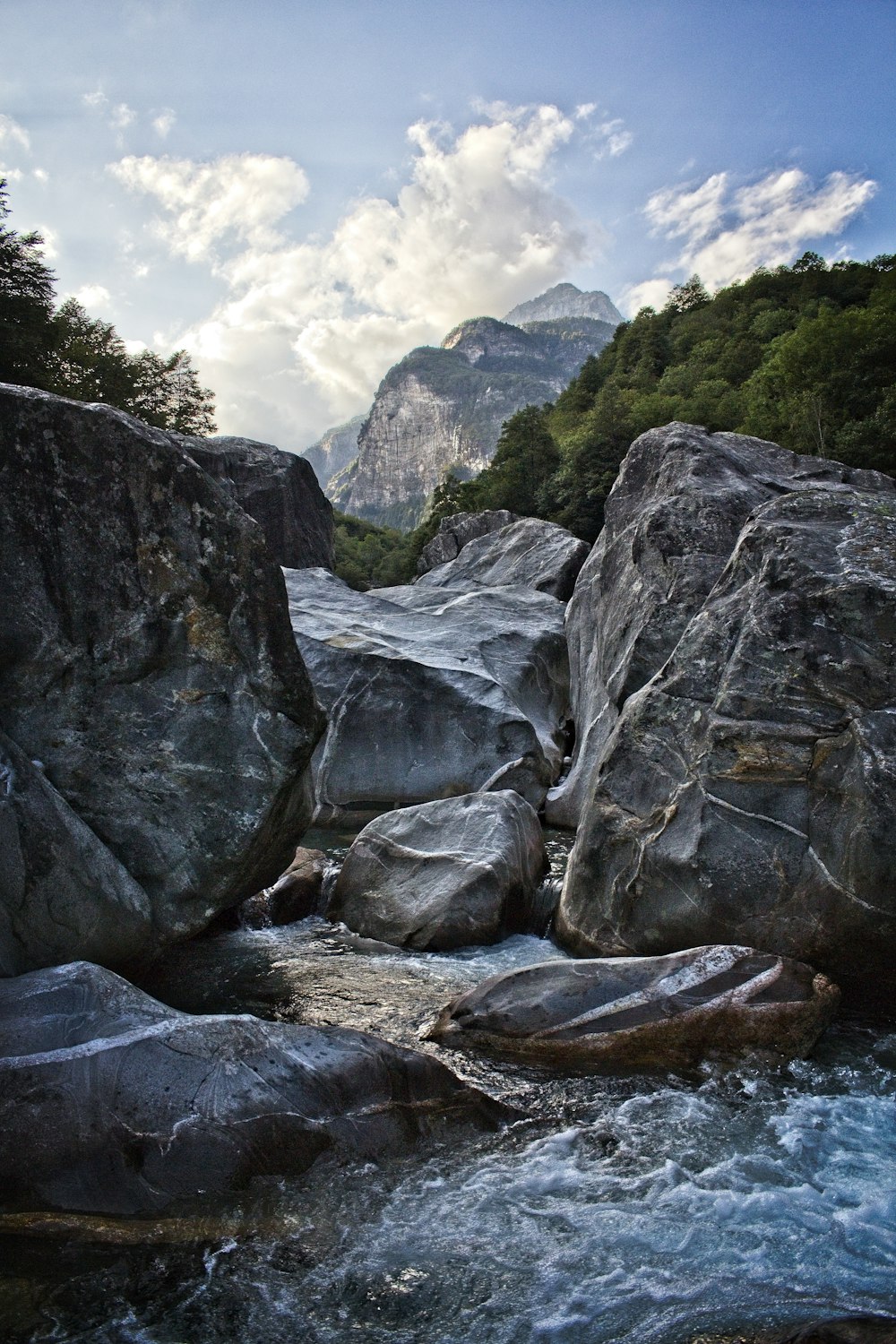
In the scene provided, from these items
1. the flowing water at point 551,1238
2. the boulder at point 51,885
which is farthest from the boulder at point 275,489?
the flowing water at point 551,1238

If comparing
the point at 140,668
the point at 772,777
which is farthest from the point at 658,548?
the point at 140,668

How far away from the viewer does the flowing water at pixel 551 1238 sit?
401cm

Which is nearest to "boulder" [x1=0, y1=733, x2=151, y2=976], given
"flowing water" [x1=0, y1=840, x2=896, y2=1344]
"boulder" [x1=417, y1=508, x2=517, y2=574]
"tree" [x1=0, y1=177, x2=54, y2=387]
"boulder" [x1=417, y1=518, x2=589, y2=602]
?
"flowing water" [x1=0, y1=840, x2=896, y2=1344]

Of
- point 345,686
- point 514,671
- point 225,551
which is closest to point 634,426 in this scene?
point 514,671

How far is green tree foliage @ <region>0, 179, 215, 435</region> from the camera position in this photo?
28312mm

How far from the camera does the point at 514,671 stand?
19.3 metres

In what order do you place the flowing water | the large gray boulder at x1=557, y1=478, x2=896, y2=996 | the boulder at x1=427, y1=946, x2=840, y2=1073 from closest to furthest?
the flowing water, the boulder at x1=427, y1=946, x2=840, y2=1073, the large gray boulder at x1=557, y1=478, x2=896, y2=996

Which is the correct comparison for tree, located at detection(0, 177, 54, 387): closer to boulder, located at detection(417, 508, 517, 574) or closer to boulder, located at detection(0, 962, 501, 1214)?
boulder, located at detection(417, 508, 517, 574)

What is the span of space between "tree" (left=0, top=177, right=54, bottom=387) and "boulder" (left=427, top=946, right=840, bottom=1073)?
27.8 m

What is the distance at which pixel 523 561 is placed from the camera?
29.0 m

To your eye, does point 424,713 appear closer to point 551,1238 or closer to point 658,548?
point 658,548

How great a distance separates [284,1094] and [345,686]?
41.0 feet

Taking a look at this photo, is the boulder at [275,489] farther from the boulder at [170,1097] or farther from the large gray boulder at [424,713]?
the boulder at [170,1097]

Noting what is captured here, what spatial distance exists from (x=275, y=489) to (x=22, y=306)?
Answer: 12374 mm
